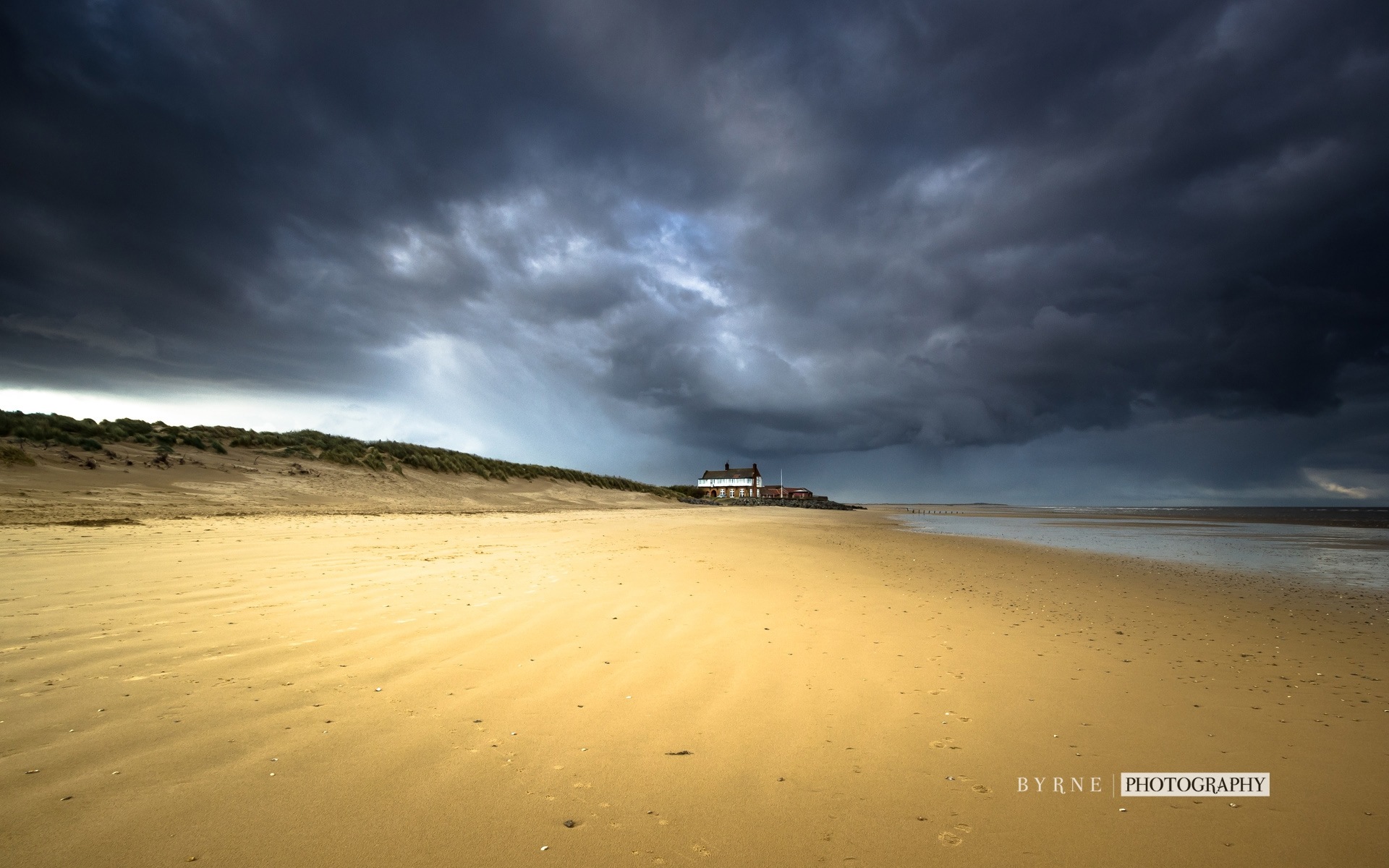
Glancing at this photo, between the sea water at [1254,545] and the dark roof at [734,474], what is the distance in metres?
58.9

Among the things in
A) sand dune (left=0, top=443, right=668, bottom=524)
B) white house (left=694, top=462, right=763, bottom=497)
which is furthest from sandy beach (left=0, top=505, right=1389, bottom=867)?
white house (left=694, top=462, right=763, bottom=497)

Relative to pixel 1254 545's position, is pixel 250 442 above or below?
above

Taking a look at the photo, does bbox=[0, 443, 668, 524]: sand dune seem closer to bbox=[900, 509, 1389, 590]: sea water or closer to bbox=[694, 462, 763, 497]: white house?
bbox=[900, 509, 1389, 590]: sea water

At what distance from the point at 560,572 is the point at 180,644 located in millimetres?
4353

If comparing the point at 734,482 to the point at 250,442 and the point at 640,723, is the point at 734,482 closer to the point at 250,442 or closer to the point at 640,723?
the point at 250,442

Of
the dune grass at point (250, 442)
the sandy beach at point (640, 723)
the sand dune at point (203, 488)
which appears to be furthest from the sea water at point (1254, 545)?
the dune grass at point (250, 442)

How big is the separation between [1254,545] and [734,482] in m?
70.3

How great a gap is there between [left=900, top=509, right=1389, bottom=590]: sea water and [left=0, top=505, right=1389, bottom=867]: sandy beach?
20.1 ft

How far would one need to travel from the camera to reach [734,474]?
88500mm

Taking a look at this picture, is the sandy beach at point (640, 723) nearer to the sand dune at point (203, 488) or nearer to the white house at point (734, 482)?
the sand dune at point (203, 488)

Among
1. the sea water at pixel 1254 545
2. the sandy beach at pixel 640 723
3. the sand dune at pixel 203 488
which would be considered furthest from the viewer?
the sand dune at pixel 203 488

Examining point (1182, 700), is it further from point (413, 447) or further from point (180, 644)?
point (413, 447)

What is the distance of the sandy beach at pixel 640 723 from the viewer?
2336 mm

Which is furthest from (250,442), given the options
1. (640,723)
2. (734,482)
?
(734,482)
